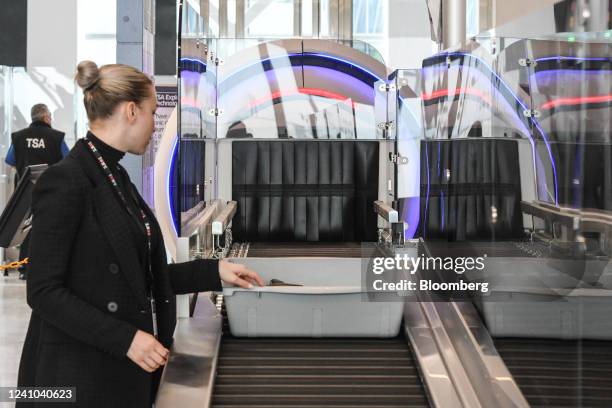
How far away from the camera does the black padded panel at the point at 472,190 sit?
286 centimetres

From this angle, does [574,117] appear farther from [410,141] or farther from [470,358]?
[410,141]

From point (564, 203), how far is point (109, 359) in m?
1.16

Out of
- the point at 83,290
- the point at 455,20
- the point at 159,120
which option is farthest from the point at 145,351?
the point at 159,120

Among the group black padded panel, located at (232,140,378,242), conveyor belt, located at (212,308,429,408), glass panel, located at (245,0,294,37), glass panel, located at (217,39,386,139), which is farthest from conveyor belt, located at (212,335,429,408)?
glass panel, located at (245,0,294,37)

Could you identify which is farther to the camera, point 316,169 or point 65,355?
point 316,169

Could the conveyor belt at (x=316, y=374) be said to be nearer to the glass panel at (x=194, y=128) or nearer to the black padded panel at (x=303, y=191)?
the glass panel at (x=194, y=128)

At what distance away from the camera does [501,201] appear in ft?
9.71

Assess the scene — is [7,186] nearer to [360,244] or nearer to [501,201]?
[360,244]

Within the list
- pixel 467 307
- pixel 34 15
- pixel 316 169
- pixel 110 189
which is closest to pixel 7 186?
pixel 34 15

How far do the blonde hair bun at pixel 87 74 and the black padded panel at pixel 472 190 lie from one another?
1315 millimetres

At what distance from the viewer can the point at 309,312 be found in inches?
141

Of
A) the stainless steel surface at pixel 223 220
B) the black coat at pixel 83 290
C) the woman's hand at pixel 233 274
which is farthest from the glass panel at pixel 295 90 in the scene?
the black coat at pixel 83 290

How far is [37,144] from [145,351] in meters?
6.96

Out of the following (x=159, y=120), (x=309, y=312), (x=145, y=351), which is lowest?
(x=309, y=312)
